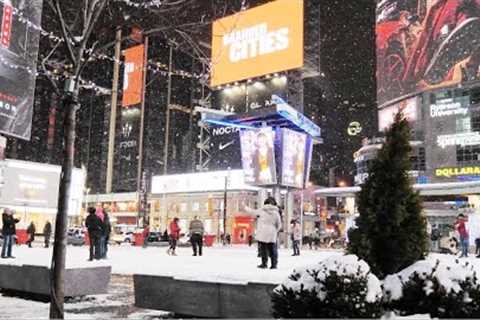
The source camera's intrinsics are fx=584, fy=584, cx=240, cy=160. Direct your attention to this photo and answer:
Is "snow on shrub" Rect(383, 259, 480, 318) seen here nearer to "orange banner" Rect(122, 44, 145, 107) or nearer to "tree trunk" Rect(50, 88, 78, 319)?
"tree trunk" Rect(50, 88, 78, 319)

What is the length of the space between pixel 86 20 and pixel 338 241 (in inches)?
2061

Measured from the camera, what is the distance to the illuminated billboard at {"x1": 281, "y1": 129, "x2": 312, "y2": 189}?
38.7m

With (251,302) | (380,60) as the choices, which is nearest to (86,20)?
(251,302)

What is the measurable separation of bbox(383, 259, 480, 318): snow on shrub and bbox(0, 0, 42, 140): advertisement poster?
1020 inches

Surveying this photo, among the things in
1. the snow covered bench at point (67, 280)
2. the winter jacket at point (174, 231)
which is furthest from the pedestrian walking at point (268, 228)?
the winter jacket at point (174, 231)

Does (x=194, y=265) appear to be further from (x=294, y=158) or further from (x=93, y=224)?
(x=294, y=158)

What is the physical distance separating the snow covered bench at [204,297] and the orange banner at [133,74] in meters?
91.6

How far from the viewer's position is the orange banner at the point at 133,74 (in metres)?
102

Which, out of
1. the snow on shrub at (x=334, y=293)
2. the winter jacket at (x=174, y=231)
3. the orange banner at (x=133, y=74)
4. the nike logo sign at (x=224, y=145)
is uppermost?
the orange banner at (x=133, y=74)

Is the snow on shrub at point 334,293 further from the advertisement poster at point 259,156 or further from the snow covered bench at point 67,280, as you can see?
the advertisement poster at point 259,156

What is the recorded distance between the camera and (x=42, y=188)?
50375 millimetres

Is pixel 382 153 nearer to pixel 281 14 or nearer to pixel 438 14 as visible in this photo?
pixel 281 14

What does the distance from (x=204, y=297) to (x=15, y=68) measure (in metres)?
25.1

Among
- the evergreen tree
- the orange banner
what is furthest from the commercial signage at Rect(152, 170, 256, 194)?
the evergreen tree
